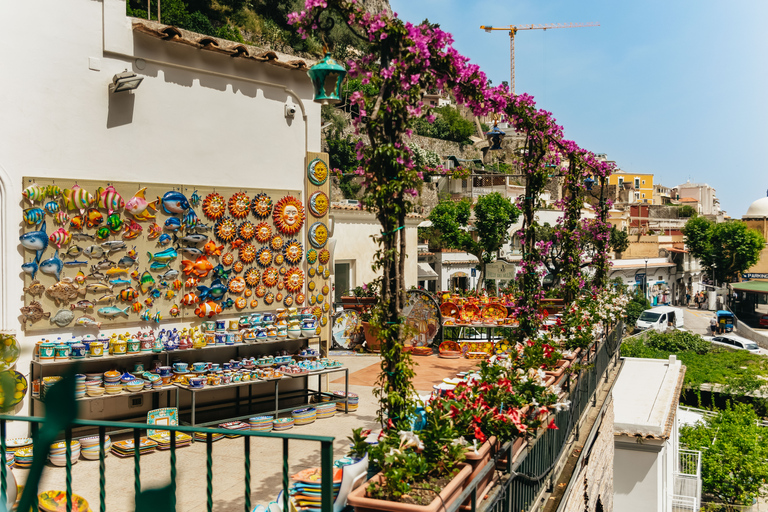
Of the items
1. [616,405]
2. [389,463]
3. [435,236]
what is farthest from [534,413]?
[435,236]

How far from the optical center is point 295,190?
8547 mm

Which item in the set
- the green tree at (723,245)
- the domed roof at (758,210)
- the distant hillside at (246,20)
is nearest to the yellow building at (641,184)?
the domed roof at (758,210)

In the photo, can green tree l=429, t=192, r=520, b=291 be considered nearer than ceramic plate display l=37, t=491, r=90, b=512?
No

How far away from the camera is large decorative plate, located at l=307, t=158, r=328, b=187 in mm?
8703

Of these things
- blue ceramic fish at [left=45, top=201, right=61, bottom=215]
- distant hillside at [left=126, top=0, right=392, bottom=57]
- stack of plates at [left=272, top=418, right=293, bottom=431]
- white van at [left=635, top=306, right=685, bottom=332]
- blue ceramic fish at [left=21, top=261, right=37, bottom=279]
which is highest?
distant hillside at [left=126, top=0, right=392, bottom=57]

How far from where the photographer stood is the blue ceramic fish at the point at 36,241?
20.4ft

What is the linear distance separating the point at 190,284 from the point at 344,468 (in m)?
4.49

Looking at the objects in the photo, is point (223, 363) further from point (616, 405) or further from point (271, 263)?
point (616, 405)

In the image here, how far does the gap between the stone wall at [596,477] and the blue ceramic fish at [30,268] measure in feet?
17.8

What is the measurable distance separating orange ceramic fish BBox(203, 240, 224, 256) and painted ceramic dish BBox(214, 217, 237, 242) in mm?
106

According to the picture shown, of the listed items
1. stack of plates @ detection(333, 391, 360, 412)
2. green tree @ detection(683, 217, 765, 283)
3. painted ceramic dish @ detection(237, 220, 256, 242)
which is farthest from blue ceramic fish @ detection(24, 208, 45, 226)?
green tree @ detection(683, 217, 765, 283)

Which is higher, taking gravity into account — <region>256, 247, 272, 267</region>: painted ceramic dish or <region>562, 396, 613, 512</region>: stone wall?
<region>256, 247, 272, 267</region>: painted ceramic dish

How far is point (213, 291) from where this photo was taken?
7.64 metres

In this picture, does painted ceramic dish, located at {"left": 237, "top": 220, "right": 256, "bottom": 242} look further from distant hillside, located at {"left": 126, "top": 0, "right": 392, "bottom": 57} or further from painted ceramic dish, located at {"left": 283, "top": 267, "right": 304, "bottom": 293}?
distant hillside, located at {"left": 126, "top": 0, "right": 392, "bottom": 57}
